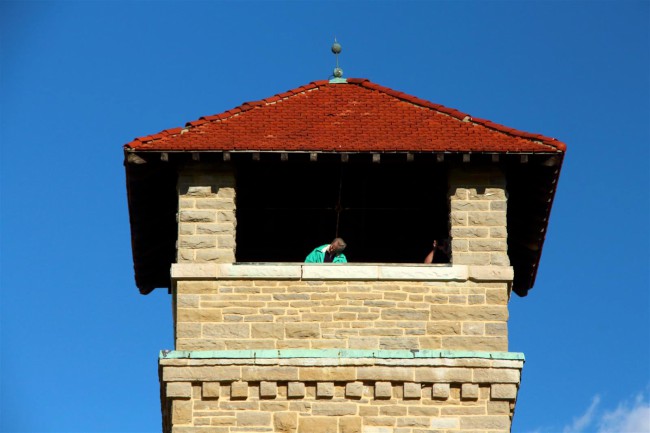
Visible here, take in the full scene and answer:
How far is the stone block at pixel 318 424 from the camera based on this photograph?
1836 centimetres

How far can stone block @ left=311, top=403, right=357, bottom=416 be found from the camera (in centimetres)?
1845

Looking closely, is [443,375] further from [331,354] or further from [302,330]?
[302,330]

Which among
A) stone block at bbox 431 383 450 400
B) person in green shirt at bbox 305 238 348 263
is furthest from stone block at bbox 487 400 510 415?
person in green shirt at bbox 305 238 348 263

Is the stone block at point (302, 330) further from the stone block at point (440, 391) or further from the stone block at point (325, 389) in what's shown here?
the stone block at point (440, 391)

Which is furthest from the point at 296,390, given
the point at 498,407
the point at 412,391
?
the point at 498,407

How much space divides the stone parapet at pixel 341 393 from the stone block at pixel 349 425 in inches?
0.4

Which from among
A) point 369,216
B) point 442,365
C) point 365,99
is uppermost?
point 365,99

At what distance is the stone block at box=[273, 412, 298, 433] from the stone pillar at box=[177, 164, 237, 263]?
1.87 meters

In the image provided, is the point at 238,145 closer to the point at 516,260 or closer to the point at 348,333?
the point at 348,333

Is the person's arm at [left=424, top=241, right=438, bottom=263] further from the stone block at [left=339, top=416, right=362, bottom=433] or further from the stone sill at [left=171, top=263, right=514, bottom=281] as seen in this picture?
the stone block at [left=339, top=416, right=362, bottom=433]

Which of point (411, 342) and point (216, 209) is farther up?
point (216, 209)

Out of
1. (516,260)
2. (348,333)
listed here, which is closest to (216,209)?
(348,333)

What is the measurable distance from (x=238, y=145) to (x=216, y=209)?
73 cm

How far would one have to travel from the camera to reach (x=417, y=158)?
19516mm
